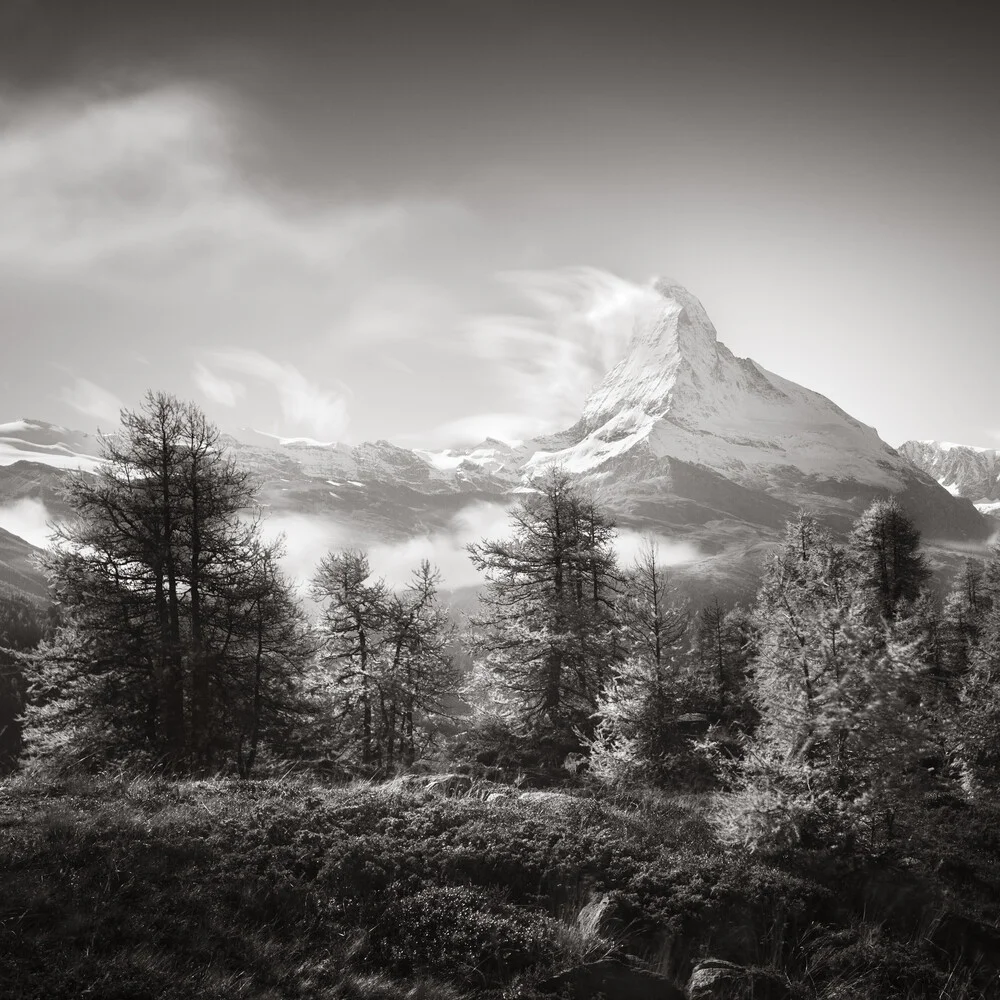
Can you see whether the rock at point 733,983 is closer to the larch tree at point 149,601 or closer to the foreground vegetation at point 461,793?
the foreground vegetation at point 461,793

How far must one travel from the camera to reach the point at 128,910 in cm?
641

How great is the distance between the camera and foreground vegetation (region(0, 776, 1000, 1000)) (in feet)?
19.7

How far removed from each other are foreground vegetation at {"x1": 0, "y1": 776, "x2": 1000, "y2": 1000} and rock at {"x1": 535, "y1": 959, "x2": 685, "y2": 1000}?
0.52 feet

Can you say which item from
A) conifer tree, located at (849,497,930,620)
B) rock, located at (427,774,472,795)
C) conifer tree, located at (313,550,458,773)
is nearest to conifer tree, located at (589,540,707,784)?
rock, located at (427,774,472,795)

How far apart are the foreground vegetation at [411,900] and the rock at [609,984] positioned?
159mm

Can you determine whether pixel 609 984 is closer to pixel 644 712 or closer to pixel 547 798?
pixel 547 798

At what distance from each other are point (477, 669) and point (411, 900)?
15.7 meters

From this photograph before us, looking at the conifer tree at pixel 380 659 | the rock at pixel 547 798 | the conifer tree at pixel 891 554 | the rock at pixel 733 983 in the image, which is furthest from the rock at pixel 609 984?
the conifer tree at pixel 891 554

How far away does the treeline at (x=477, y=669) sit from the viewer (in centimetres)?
1123

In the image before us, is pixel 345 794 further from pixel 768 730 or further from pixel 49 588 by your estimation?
pixel 49 588

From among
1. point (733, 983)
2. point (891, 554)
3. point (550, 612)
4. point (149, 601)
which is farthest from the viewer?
point (891, 554)

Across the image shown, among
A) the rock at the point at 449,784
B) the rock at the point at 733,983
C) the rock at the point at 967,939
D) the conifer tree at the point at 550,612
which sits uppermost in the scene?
the conifer tree at the point at 550,612

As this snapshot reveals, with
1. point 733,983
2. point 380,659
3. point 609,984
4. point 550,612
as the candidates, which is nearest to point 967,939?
point 733,983

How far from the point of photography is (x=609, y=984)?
23.0 feet
